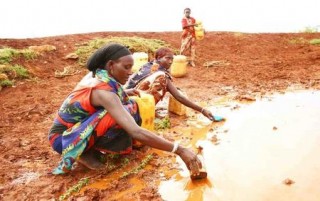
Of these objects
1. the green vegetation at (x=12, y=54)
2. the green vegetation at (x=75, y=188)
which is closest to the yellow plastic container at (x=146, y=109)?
the green vegetation at (x=75, y=188)

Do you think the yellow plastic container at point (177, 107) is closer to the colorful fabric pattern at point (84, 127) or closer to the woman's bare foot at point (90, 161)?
the colorful fabric pattern at point (84, 127)

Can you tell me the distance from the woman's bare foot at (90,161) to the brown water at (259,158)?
24.9 inches

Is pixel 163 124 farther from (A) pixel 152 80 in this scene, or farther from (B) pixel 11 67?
(B) pixel 11 67

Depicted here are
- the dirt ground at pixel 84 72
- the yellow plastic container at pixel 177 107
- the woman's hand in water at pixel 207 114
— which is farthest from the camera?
the yellow plastic container at pixel 177 107

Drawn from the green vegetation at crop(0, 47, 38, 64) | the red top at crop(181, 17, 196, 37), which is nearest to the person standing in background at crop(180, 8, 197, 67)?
the red top at crop(181, 17, 196, 37)

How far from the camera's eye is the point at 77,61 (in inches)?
328

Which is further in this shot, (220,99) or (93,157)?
(220,99)

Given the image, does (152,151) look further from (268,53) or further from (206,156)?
(268,53)

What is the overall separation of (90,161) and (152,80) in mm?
1412

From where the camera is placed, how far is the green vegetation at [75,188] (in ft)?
8.08

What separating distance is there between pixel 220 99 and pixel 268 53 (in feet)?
17.0

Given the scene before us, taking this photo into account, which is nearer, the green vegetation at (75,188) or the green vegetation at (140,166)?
the green vegetation at (75,188)

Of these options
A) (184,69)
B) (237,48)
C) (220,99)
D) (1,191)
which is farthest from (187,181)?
(237,48)

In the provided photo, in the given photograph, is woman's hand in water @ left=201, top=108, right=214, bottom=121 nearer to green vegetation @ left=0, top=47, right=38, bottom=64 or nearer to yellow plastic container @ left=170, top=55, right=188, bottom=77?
yellow plastic container @ left=170, top=55, right=188, bottom=77
